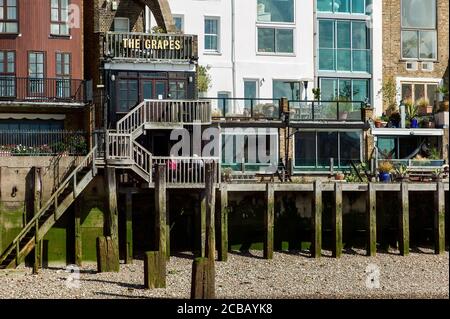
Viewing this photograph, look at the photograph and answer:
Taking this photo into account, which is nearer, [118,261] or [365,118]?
[118,261]

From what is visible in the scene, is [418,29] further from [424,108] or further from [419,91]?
[424,108]

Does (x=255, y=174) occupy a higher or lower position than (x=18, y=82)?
lower

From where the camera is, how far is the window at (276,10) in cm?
6344

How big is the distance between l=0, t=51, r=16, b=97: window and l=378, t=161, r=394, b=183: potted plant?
16.1m

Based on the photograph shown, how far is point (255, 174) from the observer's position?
58.2m

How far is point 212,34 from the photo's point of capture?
6288cm

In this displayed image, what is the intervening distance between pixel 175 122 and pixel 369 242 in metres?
9.14

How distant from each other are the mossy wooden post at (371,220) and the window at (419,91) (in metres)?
11.8

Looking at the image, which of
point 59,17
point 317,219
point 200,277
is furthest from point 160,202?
point 59,17

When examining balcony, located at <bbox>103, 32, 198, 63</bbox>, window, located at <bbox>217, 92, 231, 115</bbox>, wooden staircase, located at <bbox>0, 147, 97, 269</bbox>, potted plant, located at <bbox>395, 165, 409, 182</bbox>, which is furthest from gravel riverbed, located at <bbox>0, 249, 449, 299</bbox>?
balcony, located at <bbox>103, 32, 198, 63</bbox>
